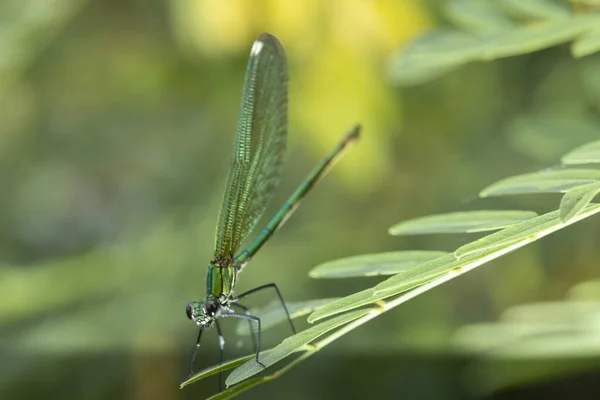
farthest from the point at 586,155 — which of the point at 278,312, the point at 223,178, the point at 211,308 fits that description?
the point at 223,178

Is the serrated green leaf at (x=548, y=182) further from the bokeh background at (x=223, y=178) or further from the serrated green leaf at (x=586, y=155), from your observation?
the bokeh background at (x=223, y=178)

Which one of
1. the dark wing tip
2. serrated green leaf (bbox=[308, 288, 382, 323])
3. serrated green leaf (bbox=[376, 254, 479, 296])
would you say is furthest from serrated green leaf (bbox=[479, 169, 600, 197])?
the dark wing tip

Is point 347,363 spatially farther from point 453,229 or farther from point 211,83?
point 453,229

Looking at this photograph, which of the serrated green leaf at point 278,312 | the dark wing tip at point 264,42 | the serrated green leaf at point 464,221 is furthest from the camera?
the dark wing tip at point 264,42

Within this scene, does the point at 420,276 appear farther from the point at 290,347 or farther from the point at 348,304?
the point at 290,347

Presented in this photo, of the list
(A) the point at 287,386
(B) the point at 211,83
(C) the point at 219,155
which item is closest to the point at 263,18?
(B) the point at 211,83

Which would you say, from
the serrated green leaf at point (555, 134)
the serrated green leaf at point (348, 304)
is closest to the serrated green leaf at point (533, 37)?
the serrated green leaf at point (555, 134)
